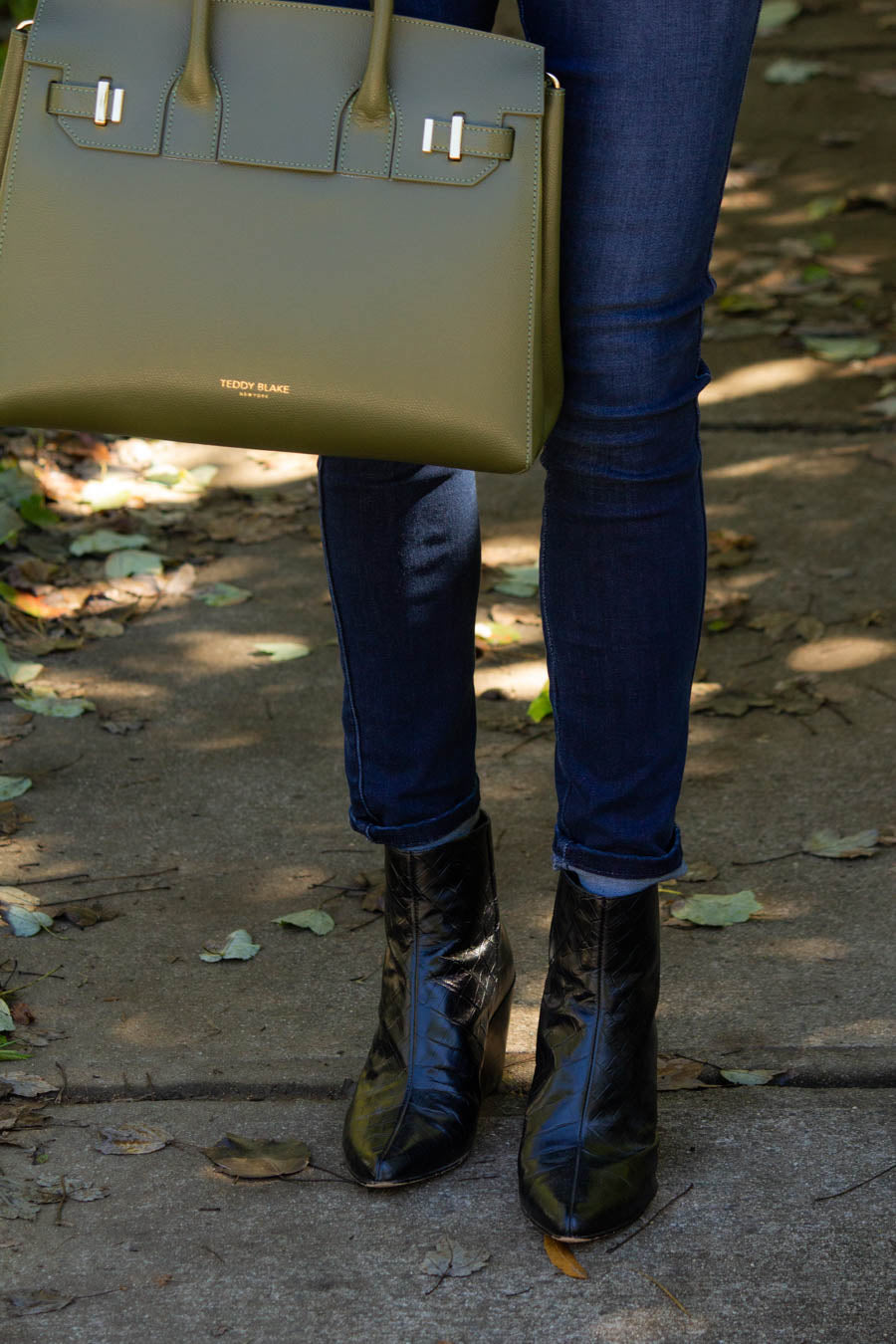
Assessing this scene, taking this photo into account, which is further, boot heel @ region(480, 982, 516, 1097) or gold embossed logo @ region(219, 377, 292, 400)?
boot heel @ region(480, 982, 516, 1097)

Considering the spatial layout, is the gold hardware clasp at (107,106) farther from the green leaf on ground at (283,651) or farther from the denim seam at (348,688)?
the green leaf on ground at (283,651)

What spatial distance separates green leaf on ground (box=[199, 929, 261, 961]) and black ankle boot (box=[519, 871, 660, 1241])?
0.54 m

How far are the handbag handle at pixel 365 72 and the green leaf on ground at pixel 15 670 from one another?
1634 mm

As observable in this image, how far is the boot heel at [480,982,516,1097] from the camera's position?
173 centimetres

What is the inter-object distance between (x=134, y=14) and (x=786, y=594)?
2.01 meters

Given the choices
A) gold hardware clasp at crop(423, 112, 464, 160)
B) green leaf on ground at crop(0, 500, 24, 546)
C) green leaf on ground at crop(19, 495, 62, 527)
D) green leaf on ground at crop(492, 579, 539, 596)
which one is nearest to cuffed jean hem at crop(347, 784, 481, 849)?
gold hardware clasp at crop(423, 112, 464, 160)

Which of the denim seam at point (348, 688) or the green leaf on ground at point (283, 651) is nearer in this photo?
the denim seam at point (348, 688)

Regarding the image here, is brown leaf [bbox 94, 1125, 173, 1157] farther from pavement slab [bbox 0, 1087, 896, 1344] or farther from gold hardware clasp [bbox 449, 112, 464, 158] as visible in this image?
gold hardware clasp [bbox 449, 112, 464, 158]

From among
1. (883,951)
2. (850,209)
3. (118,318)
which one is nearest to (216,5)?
(118,318)

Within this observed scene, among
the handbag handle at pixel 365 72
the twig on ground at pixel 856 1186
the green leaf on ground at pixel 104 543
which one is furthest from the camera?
the green leaf on ground at pixel 104 543

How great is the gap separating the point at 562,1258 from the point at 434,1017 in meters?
0.31

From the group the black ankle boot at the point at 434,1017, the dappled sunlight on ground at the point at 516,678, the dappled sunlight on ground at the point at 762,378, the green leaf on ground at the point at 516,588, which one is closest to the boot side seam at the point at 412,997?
the black ankle boot at the point at 434,1017

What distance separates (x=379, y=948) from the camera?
2.04 meters

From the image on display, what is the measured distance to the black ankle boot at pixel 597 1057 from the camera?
5.03 feet
